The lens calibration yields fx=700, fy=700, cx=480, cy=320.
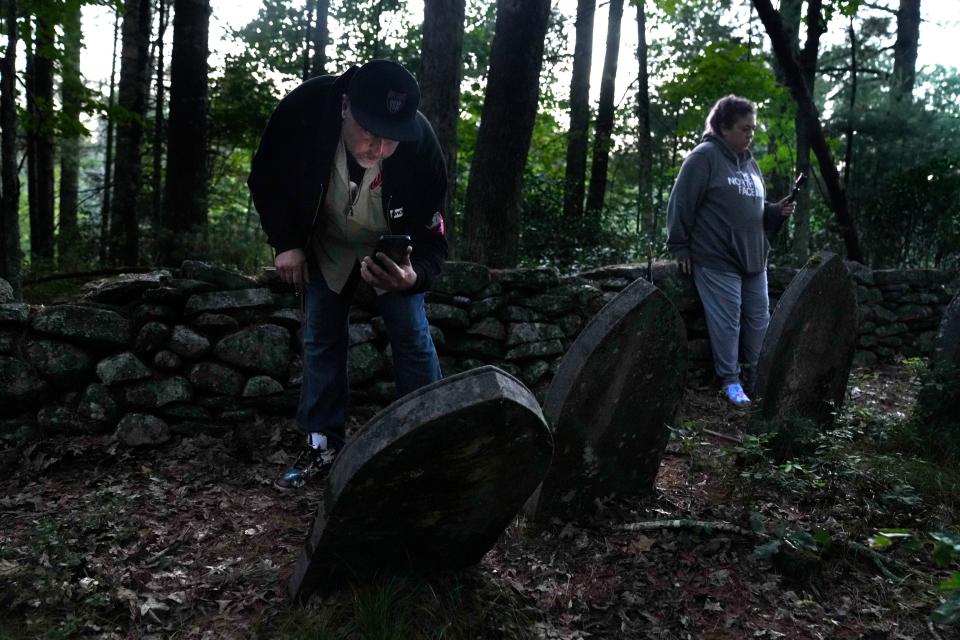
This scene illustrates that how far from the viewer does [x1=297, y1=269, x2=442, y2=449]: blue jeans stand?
304 centimetres

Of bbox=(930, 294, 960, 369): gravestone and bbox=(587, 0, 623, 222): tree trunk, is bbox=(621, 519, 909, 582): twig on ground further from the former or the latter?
bbox=(587, 0, 623, 222): tree trunk

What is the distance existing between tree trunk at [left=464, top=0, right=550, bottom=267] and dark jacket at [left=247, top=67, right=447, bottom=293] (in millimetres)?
2632

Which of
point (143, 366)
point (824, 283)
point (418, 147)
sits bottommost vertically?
point (143, 366)

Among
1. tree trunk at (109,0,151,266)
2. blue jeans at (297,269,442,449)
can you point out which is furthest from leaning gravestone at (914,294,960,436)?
tree trunk at (109,0,151,266)

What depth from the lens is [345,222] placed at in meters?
2.99

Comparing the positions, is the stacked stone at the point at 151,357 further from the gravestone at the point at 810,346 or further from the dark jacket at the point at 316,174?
the gravestone at the point at 810,346

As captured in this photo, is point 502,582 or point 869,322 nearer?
point 502,582

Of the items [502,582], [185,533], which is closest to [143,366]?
[185,533]

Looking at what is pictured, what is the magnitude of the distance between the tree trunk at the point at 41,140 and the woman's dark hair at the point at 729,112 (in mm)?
5181

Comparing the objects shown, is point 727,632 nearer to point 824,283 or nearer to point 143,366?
point 824,283

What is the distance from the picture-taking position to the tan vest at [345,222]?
294 centimetres

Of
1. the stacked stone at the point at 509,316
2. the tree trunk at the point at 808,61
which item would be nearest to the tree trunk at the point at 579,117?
the tree trunk at the point at 808,61

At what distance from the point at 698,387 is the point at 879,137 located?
7.52 meters

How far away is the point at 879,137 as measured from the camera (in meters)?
10.7
